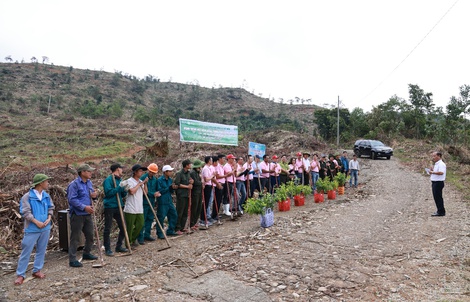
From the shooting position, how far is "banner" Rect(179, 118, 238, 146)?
37.4 feet

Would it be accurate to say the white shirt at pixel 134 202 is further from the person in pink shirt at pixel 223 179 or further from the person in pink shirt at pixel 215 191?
the person in pink shirt at pixel 223 179

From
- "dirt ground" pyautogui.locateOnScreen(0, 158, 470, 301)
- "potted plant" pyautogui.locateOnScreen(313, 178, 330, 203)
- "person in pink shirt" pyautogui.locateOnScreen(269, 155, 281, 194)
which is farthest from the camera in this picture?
"potted plant" pyautogui.locateOnScreen(313, 178, 330, 203)

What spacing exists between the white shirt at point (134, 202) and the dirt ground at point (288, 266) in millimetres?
747

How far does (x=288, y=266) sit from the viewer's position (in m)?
5.27

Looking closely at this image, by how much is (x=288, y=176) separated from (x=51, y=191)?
7.10 m

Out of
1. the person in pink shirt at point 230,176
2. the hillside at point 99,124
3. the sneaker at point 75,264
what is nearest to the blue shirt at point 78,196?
the sneaker at point 75,264

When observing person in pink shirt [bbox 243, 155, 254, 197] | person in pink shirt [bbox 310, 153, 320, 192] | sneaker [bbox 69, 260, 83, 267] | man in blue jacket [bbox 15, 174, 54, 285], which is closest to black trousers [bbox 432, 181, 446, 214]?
person in pink shirt [bbox 310, 153, 320, 192]

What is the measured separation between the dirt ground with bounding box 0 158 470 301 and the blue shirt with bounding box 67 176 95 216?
3.03 ft

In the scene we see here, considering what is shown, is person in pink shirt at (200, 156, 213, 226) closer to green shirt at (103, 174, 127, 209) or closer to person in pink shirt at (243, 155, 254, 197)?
person in pink shirt at (243, 155, 254, 197)

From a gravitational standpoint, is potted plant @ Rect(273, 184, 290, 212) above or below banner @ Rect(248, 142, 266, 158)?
below

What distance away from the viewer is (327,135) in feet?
121

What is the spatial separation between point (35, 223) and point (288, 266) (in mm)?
3784

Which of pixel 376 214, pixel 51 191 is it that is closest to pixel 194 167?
pixel 51 191

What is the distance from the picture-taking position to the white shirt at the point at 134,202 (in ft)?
20.1
